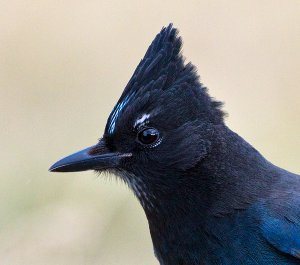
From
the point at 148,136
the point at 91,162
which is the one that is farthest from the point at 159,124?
the point at 91,162

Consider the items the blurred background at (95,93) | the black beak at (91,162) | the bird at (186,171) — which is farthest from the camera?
the blurred background at (95,93)

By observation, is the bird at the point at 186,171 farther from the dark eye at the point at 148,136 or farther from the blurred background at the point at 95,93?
the blurred background at the point at 95,93

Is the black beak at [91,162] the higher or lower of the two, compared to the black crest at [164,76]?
lower

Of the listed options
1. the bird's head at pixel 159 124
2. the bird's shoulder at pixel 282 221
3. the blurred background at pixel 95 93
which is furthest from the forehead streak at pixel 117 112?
the blurred background at pixel 95 93

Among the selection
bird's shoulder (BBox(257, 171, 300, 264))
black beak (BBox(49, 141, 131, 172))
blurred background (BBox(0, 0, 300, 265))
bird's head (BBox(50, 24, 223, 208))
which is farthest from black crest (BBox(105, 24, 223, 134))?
blurred background (BBox(0, 0, 300, 265))

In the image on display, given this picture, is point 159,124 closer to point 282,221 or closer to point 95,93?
point 282,221

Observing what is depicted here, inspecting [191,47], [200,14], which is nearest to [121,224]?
[191,47]

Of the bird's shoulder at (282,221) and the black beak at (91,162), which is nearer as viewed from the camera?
the bird's shoulder at (282,221)
